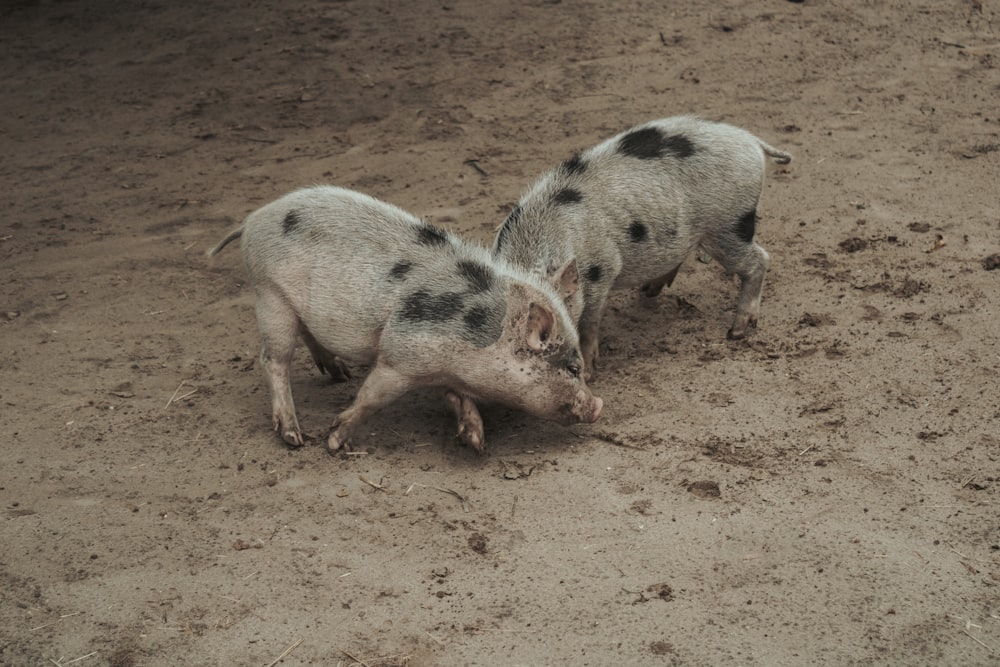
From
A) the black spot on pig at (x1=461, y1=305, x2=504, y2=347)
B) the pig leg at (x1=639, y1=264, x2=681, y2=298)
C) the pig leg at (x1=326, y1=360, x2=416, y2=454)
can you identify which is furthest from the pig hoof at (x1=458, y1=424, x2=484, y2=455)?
the pig leg at (x1=639, y1=264, x2=681, y2=298)

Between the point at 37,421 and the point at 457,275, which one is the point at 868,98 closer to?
the point at 457,275

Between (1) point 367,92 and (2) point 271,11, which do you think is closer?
(1) point 367,92

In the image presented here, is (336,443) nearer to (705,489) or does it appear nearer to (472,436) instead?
(472,436)

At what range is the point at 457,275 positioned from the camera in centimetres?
595

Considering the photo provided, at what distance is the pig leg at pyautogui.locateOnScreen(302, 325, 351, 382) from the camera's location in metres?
6.74

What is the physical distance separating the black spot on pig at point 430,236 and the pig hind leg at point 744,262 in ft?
6.00

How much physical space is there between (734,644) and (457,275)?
2.42 meters

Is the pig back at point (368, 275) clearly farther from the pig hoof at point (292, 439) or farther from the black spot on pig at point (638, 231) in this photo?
the black spot on pig at point (638, 231)

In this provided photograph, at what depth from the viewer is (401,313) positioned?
5.86m

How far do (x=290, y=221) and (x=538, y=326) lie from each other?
154 centimetres

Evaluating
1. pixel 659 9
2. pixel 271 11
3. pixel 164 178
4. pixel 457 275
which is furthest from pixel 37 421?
pixel 659 9

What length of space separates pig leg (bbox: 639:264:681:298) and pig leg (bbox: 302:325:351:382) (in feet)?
6.64

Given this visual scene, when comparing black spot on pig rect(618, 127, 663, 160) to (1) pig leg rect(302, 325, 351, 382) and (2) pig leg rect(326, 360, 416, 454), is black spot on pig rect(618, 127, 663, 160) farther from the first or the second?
(1) pig leg rect(302, 325, 351, 382)

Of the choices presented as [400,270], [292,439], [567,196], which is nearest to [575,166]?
[567,196]
